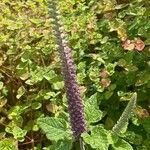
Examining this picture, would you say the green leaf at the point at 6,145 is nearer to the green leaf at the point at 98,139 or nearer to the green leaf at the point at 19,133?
the green leaf at the point at 19,133

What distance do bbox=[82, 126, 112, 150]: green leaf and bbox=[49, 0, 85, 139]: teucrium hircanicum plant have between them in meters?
0.06

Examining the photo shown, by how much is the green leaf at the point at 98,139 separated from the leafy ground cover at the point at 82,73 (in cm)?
5

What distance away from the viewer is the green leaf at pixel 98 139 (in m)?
2.02

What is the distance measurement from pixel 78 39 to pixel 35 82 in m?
0.41

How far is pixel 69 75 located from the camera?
1747mm

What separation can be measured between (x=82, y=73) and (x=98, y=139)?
61 cm

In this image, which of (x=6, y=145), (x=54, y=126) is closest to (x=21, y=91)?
(x=6, y=145)

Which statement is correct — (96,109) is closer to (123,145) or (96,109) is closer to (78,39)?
(123,145)

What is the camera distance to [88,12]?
10.0 feet

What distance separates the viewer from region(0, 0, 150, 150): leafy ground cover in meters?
2.38

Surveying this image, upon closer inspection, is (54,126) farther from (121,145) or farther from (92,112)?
(121,145)

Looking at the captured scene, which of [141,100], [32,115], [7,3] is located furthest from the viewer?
[7,3]

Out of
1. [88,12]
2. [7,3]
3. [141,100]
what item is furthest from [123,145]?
[7,3]

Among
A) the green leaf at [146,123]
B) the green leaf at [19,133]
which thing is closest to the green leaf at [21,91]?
the green leaf at [19,133]
